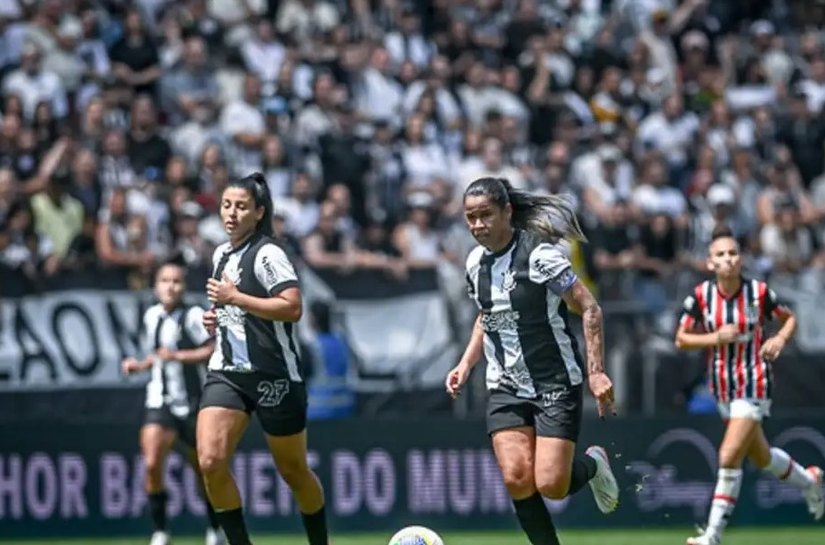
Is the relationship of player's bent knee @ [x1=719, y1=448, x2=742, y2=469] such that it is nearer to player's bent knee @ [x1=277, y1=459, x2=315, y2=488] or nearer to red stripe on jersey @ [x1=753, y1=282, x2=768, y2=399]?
red stripe on jersey @ [x1=753, y1=282, x2=768, y2=399]

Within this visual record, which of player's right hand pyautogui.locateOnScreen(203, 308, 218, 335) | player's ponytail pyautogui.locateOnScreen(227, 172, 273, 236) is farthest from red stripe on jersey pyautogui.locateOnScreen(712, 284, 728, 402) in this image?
player's right hand pyautogui.locateOnScreen(203, 308, 218, 335)

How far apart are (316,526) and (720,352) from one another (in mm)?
3612

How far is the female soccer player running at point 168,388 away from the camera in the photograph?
14.5 meters

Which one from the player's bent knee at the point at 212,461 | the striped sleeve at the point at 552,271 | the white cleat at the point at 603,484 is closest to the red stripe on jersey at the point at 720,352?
the white cleat at the point at 603,484

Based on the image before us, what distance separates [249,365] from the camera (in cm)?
1147

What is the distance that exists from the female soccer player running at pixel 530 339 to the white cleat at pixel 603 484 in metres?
0.15

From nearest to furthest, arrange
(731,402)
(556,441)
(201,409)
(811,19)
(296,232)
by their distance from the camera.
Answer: (556,441)
(201,409)
(731,402)
(296,232)
(811,19)

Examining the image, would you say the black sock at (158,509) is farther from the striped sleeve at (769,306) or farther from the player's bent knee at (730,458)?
the striped sleeve at (769,306)

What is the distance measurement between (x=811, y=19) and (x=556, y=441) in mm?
16106

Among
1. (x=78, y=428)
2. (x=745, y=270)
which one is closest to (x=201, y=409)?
(x=78, y=428)

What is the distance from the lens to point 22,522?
1648 cm

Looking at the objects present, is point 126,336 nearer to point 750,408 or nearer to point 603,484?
point 750,408

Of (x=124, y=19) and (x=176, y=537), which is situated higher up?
(x=124, y=19)

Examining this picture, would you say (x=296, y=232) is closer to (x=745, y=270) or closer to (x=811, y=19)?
(x=745, y=270)
